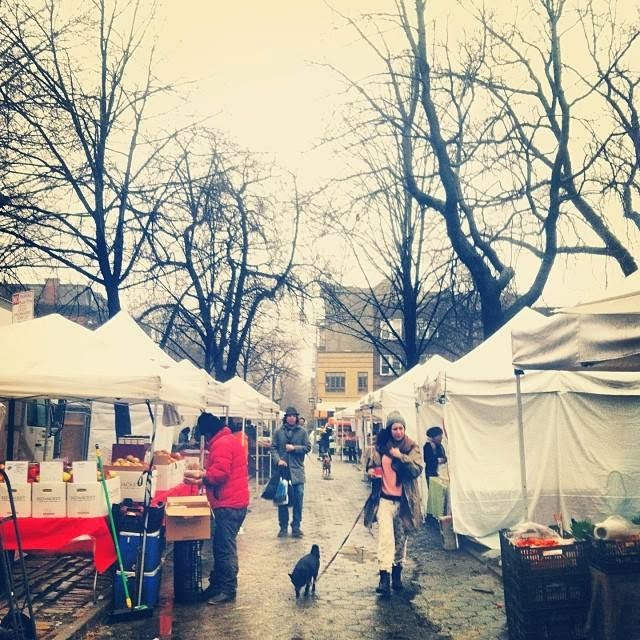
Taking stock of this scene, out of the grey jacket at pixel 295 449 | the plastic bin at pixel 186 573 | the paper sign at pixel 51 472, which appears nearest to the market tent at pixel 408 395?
the grey jacket at pixel 295 449

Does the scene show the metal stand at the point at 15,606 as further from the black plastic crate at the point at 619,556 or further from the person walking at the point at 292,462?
the person walking at the point at 292,462

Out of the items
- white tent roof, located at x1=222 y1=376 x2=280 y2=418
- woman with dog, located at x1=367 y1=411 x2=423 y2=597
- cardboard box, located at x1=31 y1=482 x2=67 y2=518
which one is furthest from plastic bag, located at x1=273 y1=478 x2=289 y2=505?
cardboard box, located at x1=31 y1=482 x2=67 y2=518

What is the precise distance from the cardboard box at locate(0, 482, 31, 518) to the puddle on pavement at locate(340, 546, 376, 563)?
4799 millimetres

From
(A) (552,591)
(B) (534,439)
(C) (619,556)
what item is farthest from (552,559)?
(B) (534,439)

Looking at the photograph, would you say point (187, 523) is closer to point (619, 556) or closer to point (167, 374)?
point (167, 374)

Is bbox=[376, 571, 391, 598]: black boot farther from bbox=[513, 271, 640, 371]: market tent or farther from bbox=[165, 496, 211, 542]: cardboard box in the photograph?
bbox=[513, 271, 640, 371]: market tent

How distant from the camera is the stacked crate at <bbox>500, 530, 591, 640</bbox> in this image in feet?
16.6

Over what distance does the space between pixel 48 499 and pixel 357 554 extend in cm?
504

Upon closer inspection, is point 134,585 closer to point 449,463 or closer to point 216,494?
point 216,494

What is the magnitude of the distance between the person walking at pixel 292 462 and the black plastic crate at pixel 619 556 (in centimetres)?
702

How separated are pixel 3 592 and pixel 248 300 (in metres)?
16.3

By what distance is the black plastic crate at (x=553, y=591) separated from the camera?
5.05 m

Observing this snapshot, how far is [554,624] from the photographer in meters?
5.07

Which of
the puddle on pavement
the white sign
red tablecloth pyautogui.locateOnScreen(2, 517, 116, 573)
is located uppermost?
the white sign
